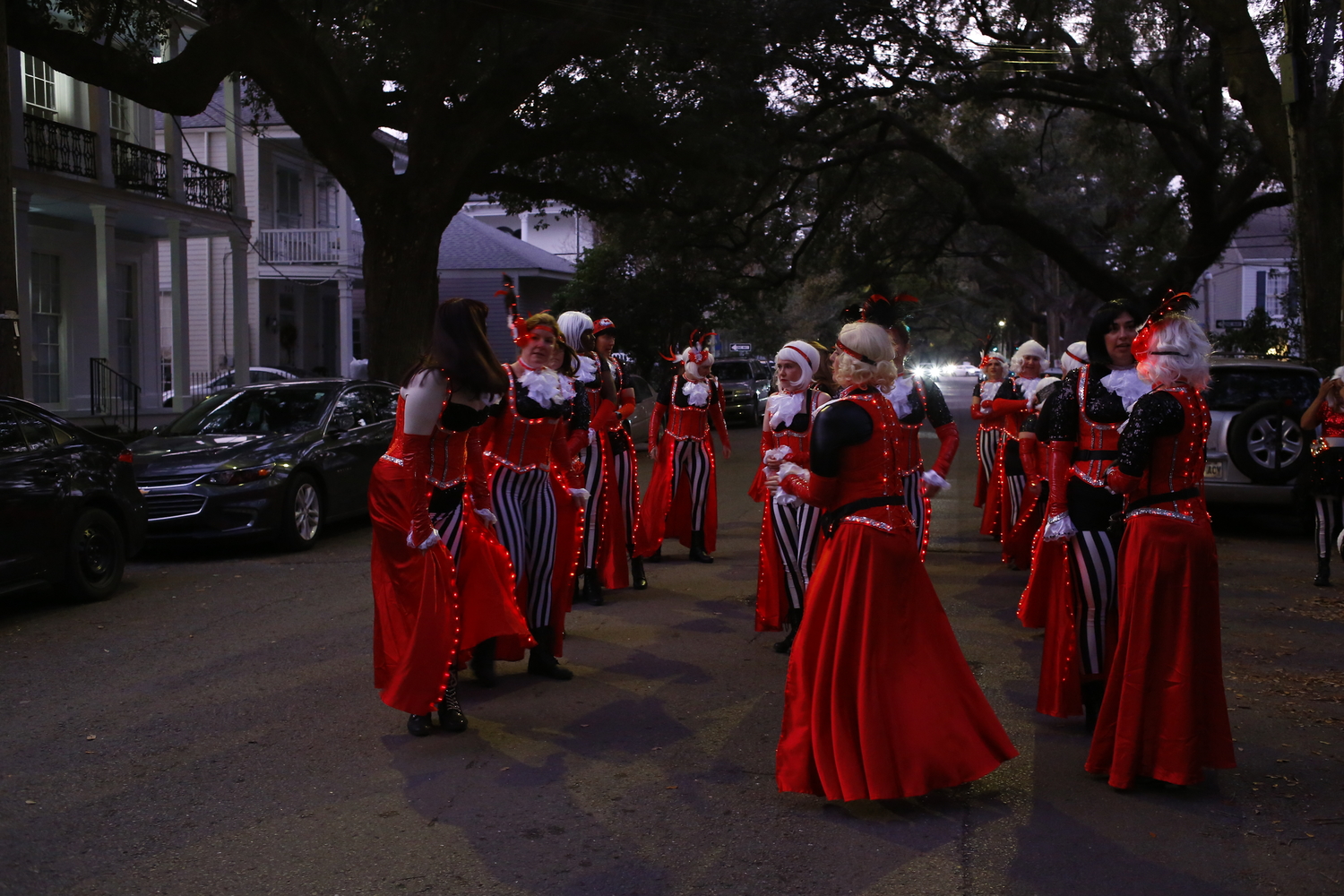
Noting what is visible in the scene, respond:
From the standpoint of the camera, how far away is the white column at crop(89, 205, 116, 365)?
65.7 feet

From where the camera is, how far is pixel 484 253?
37781 millimetres

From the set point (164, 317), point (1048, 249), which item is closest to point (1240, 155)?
point (1048, 249)

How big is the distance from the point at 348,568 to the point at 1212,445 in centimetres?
832

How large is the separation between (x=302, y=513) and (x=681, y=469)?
3689mm

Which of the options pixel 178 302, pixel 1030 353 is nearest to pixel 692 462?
pixel 1030 353

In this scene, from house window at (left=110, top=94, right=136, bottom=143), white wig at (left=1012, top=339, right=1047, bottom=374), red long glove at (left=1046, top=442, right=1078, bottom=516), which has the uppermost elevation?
house window at (left=110, top=94, right=136, bottom=143)

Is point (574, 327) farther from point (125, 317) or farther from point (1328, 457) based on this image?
point (125, 317)

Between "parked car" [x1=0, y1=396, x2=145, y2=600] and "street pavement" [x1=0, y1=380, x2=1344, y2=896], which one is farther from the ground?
"parked car" [x1=0, y1=396, x2=145, y2=600]

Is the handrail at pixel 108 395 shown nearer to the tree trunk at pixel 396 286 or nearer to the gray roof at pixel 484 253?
the tree trunk at pixel 396 286

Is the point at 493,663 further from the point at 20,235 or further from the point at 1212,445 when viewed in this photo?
the point at 20,235

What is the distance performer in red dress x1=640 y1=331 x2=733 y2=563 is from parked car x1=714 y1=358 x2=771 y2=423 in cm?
1997

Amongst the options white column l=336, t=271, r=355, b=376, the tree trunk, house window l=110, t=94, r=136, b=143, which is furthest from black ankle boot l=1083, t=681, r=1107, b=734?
white column l=336, t=271, r=355, b=376

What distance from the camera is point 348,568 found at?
402 inches

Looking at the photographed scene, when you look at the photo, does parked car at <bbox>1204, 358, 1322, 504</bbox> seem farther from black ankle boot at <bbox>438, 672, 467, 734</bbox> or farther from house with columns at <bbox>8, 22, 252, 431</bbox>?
house with columns at <bbox>8, 22, 252, 431</bbox>
